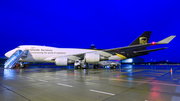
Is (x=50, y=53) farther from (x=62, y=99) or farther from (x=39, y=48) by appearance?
(x=62, y=99)

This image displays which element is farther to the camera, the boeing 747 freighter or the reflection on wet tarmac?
the boeing 747 freighter

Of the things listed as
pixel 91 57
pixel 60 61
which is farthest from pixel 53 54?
pixel 91 57

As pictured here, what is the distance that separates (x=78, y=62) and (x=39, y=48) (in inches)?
342

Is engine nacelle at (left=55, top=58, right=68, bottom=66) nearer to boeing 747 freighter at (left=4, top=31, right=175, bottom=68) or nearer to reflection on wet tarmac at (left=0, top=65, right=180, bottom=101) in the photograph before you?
boeing 747 freighter at (left=4, top=31, right=175, bottom=68)

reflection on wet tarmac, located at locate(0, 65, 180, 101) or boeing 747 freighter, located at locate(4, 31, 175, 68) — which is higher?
boeing 747 freighter, located at locate(4, 31, 175, 68)

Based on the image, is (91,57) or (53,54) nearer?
(91,57)

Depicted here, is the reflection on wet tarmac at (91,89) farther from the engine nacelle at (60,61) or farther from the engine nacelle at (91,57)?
the engine nacelle at (91,57)

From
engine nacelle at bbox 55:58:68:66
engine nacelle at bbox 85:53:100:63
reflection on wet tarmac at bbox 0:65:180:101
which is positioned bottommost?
reflection on wet tarmac at bbox 0:65:180:101

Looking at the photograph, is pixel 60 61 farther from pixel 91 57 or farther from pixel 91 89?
pixel 91 89

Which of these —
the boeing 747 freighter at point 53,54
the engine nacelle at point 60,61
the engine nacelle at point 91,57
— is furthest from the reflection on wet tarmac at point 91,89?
the boeing 747 freighter at point 53,54

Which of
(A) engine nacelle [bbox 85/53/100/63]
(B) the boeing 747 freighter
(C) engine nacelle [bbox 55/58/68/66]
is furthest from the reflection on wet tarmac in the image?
(B) the boeing 747 freighter

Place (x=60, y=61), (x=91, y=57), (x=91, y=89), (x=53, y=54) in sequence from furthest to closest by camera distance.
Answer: (x=53, y=54) → (x=91, y=57) → (x=60, y=61) → (x=91, y=89)

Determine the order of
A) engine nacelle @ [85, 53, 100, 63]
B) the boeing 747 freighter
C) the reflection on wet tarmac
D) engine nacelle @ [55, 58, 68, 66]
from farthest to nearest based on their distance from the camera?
the boeing 747 freighter < engine nacelle @ [85, 53, 100, 63] < engine nacelle @ [55, 58, 68, 66] < the reflection on wet tarmac

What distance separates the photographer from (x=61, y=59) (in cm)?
1986
